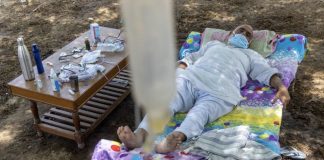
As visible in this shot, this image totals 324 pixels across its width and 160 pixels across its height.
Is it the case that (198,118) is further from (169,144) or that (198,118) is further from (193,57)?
(193,57)

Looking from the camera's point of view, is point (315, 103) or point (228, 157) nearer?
point (228, 157)

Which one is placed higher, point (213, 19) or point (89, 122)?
point (213, 19)

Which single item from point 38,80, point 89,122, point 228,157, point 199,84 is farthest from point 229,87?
point 38,80

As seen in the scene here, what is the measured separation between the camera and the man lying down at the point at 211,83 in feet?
8.40

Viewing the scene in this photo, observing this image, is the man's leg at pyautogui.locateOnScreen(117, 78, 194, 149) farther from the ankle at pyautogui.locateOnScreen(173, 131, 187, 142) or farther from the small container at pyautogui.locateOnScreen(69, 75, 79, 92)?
the small container at pyautogui.locateOnScreen(69, 75, 79, 92)

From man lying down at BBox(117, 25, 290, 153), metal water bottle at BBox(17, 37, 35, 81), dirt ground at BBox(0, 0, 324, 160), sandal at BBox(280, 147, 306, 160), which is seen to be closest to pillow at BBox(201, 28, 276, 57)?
man lying down at BBox(117, 25, 290, 153)

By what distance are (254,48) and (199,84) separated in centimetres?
95

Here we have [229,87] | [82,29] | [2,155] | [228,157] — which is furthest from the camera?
[82,29]

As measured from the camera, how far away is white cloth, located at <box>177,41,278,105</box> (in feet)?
9.80

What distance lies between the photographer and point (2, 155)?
3.22 metres

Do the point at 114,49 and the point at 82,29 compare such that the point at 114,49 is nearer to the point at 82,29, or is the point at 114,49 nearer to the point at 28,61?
the point at 28,61

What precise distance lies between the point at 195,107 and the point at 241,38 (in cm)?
99

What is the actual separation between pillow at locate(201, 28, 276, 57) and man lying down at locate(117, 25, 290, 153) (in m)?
0.18

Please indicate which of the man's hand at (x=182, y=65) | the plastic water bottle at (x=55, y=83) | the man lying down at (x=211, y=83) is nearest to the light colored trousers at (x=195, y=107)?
the man lying down at (x=211, y=83)
